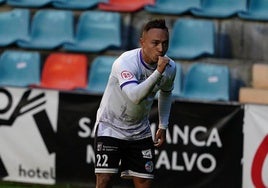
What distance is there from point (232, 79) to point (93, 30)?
7.94 feet

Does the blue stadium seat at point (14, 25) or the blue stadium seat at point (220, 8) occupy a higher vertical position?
the blue stadium seat at point (220, 8)

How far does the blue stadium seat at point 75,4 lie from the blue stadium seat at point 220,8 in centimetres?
165

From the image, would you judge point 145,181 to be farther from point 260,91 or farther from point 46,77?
point 46,77

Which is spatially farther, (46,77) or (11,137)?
(46,77)

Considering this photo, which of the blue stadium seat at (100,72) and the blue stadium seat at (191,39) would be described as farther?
the blue stadium seat at (191,39)

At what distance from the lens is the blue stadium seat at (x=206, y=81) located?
36.1 feet

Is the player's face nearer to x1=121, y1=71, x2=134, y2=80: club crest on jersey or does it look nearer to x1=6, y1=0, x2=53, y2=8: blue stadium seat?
x1=121, y1=71, x2=134, y2=80: club crest on jersey

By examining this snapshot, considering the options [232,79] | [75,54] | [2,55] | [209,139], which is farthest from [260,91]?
[2,55]

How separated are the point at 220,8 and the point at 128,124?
6.26 meters

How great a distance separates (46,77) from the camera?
1190 centimetres

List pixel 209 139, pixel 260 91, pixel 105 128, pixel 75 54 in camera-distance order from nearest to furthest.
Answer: pixel 105 128, pixel 209 139, pixel 260 91, pixel 75 54

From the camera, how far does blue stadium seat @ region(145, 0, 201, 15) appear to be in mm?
12047

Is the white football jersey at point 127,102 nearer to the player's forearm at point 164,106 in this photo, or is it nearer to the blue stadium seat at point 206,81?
the player's forearm at point 164,106

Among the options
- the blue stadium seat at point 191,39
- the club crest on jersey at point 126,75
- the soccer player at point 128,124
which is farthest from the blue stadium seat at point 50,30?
the club crest on jersey at point 126,75
